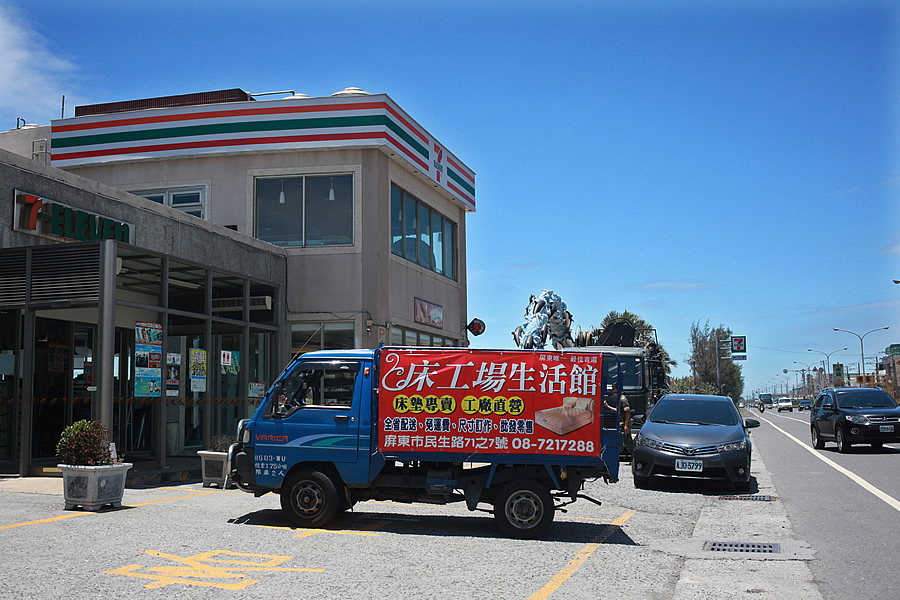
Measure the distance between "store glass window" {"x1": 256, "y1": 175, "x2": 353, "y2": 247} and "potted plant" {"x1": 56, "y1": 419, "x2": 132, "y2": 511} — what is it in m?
10.7

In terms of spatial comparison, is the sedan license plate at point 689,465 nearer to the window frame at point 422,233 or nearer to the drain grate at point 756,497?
the drain grate at point 756,497

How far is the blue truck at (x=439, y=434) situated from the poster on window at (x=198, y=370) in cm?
641

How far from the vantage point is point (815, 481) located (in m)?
14.7

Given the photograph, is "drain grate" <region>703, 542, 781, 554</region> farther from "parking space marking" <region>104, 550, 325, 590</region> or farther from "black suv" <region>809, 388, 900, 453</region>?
"black suv" <region>809, 388, 900, 453</region>

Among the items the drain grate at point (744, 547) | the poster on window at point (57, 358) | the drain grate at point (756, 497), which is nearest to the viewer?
the drain grate at point (744, 547)

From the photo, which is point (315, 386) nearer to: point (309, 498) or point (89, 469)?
point (309, 498)

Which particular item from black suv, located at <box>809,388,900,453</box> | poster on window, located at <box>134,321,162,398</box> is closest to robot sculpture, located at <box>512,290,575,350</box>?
black suv, located at <box>809,388,900,453</box>

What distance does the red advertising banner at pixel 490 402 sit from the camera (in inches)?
377

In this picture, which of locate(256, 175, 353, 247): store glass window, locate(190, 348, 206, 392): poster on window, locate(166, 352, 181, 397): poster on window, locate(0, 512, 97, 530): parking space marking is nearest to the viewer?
locate(0, 512, 97, 530): parking space marking

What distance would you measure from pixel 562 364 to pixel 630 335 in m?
20.1

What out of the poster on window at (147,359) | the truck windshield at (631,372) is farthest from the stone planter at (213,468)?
the truck windshield at (631,372)

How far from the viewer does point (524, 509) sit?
9.38 metres

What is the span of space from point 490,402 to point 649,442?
5159mm

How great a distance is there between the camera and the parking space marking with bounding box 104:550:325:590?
6938mm
